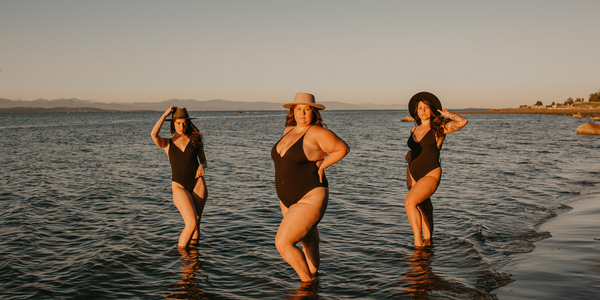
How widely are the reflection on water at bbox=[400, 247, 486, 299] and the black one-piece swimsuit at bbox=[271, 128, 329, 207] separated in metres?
2.08

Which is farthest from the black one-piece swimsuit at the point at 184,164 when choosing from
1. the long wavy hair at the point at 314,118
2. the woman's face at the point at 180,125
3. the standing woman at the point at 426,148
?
the standing woman at the point at 426,148

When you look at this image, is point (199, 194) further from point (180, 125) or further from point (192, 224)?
point (180, 125)

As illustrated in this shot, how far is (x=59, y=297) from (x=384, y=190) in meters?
10.1

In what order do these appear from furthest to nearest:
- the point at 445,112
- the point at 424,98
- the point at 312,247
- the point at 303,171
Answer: the point at 424,98
the point at 445,112
the point at 312,247
the point at 303,171

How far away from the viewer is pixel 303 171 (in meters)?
4.65

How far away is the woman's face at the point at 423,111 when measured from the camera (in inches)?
259

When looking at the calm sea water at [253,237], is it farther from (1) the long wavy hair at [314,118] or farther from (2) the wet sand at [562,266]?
(1) the long wavy hair at [314,118]

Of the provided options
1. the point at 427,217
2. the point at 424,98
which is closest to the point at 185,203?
the point at 427,217

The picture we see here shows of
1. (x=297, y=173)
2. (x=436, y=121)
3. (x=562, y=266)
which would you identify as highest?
(x=436, y=121)

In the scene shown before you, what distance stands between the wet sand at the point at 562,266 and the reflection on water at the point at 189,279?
4.03m

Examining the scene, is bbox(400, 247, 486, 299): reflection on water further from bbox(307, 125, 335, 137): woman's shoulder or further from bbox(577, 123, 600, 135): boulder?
bbox(577, 123, 600, 135): boulder

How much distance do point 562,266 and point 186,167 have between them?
20.0 feet

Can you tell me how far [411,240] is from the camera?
7.90m

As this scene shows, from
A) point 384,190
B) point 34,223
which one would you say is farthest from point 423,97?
point 34,223
